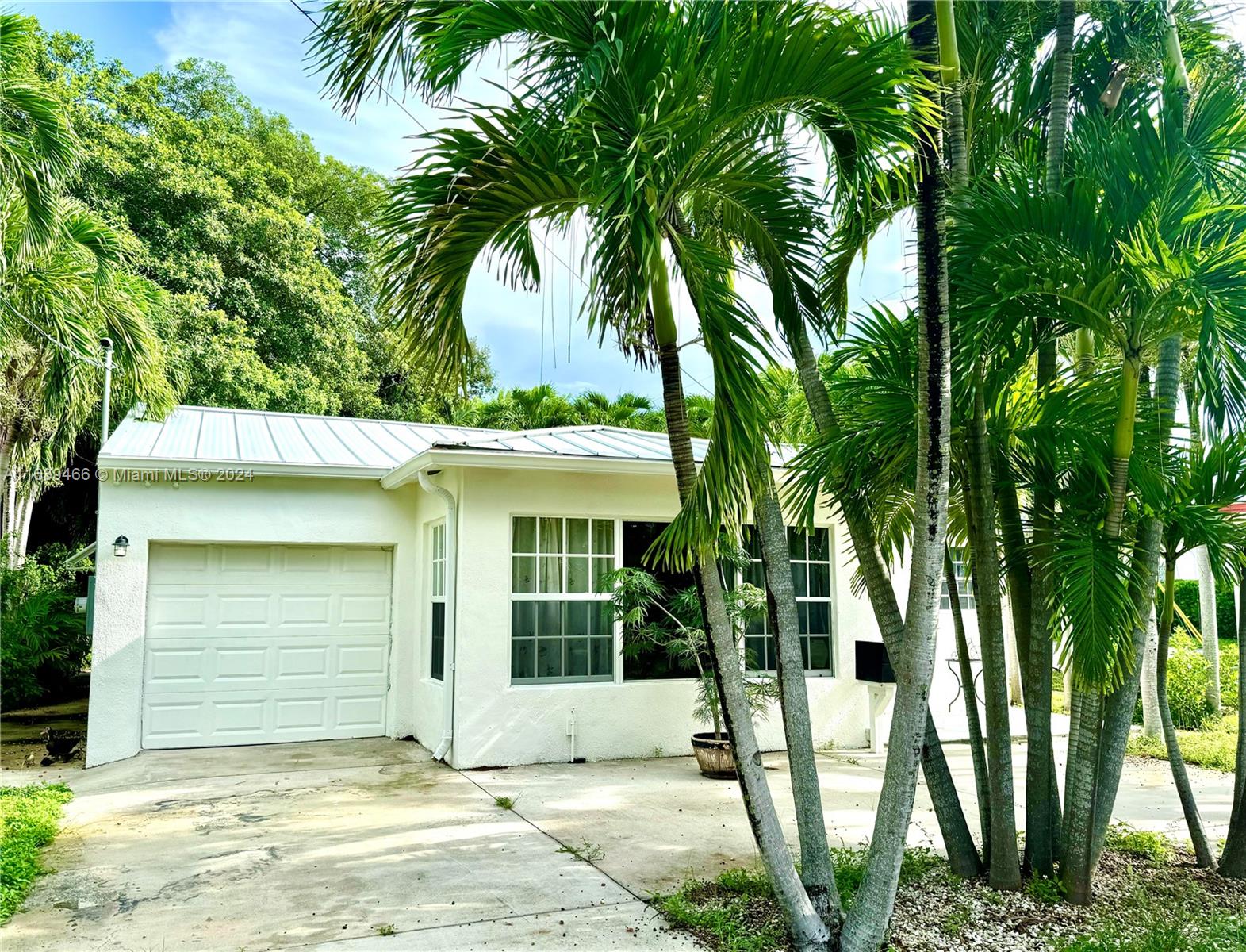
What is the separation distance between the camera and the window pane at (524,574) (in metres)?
8.88

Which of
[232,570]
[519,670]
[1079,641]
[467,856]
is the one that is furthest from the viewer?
[232,570]

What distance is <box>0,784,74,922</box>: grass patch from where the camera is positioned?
4746mm

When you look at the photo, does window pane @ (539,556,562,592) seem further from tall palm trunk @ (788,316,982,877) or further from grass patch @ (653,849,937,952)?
tall palm trunk @ (788,316,982,877)

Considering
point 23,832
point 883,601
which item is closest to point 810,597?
point 883,601

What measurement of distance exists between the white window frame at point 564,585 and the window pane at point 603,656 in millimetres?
13

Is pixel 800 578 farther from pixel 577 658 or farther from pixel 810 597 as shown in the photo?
pixel 577 658

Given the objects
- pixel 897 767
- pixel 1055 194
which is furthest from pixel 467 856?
pixel 1055 194

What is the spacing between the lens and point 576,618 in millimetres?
9094

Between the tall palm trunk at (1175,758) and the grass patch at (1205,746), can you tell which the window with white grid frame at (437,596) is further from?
the grass patch at (1205,746)

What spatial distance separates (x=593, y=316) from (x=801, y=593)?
6574 millimetres

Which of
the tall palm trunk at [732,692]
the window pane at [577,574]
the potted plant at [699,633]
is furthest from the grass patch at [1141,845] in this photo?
the window pane at [577,574]

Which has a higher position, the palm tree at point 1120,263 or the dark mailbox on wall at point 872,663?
the palm tree at point 1120,263

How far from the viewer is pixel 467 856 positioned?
18.3 feet

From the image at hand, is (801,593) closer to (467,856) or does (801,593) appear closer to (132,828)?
(467,856)
